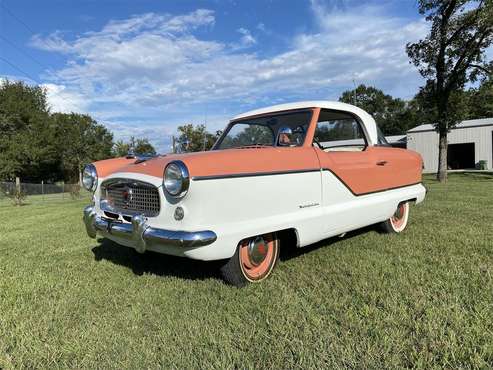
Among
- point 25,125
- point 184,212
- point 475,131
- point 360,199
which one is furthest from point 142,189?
point 25,125

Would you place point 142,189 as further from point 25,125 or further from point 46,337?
point 25,125

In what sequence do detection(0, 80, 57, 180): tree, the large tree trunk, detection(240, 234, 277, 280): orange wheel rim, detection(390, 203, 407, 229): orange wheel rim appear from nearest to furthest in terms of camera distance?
detection(240, 234, 277, 280): orange wheel rim < detection(390, 203, 407, 229): orange wheel rim < the large tree trunk < detection(0, 80, 57, 180): tree

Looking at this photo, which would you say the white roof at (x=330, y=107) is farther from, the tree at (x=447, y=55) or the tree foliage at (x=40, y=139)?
the tree foliage at (x=40, y=139)

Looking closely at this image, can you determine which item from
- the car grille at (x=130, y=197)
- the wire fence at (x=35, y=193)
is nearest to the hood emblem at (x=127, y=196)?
the car grille at (x=130, y=197)

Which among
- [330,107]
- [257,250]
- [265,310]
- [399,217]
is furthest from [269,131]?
[399,217]

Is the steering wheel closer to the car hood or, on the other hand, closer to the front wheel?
the car hood

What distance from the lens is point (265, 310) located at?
2947 millimetres

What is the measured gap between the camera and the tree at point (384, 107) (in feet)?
203

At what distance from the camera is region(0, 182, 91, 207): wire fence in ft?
54.1

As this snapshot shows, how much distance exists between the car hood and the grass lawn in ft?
3.35

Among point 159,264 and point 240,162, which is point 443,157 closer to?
point 159,264

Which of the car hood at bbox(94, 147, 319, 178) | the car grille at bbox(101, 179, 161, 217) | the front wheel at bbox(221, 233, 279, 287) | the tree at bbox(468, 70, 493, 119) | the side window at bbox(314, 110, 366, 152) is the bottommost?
the front wheel at bbox(221, 233, 279, 287)

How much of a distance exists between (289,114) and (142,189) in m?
1.89

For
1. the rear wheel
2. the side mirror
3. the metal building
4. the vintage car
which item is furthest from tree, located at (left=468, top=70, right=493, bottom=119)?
the side mirror
